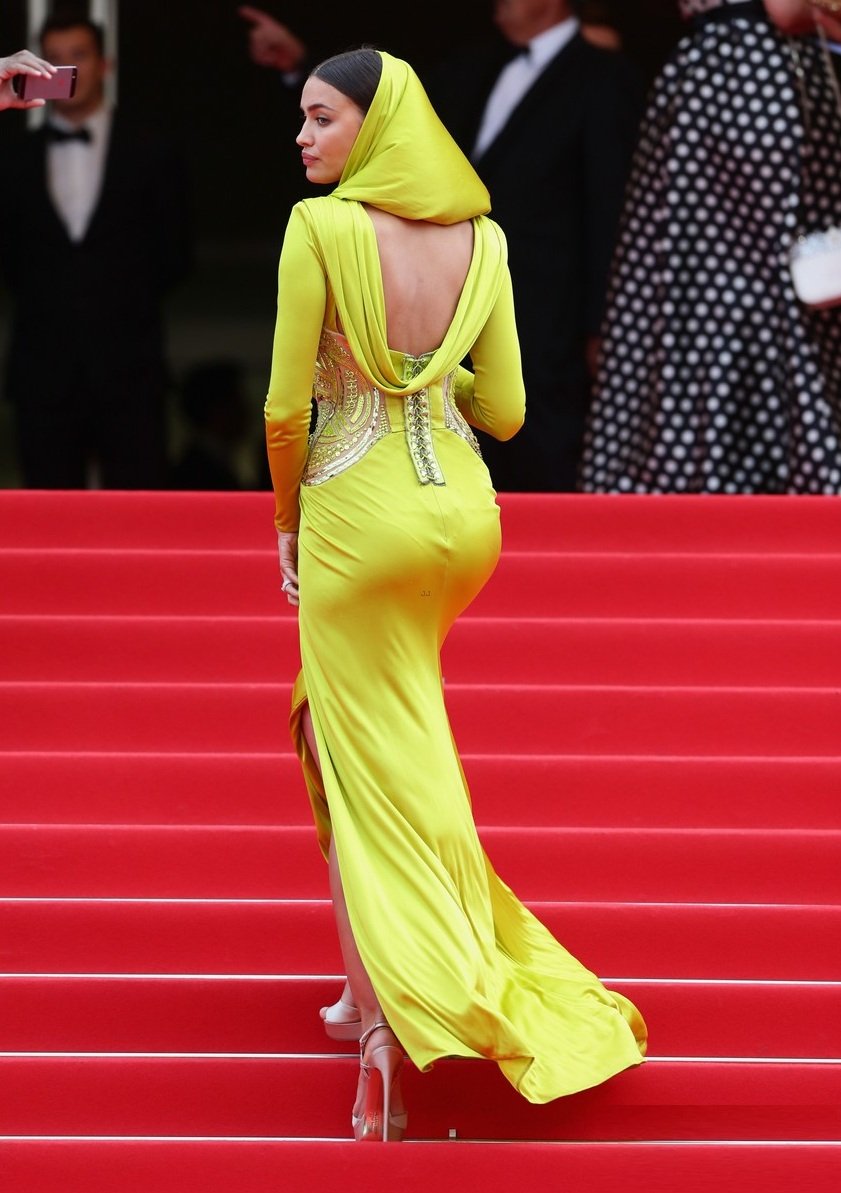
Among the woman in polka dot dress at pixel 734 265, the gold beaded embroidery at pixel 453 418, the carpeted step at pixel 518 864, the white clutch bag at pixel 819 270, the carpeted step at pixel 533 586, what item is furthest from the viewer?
the woman in polka dot dress at pixel 734 265

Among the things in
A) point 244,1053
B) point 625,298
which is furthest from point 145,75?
point 244,1053

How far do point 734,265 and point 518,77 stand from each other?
1096mm

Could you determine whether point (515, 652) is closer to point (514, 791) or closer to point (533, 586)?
point (533, 586)

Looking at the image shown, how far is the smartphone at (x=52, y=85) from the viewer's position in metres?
4.09

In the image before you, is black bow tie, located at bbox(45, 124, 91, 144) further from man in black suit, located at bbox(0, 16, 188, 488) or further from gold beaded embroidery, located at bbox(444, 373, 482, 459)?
gold beaded embroidery, located at bbox(444, 373, 482, 459)

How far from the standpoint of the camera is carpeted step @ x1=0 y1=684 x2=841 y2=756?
17.0ft

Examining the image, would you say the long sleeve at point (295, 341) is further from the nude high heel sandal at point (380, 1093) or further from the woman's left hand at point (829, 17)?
the woman's left hand at point (829, 17)

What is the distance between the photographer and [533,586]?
5.91 m

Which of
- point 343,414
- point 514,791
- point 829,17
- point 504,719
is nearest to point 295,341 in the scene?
point 343,414

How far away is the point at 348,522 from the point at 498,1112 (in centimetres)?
104

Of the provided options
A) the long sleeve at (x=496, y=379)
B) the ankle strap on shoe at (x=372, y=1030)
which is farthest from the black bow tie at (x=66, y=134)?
the ankle strap on shoe at (x=372, y=1030)

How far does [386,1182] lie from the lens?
11.7 ft

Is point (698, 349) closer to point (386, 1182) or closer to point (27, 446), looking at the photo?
point (27, 446)

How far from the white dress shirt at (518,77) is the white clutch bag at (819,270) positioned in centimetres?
130
